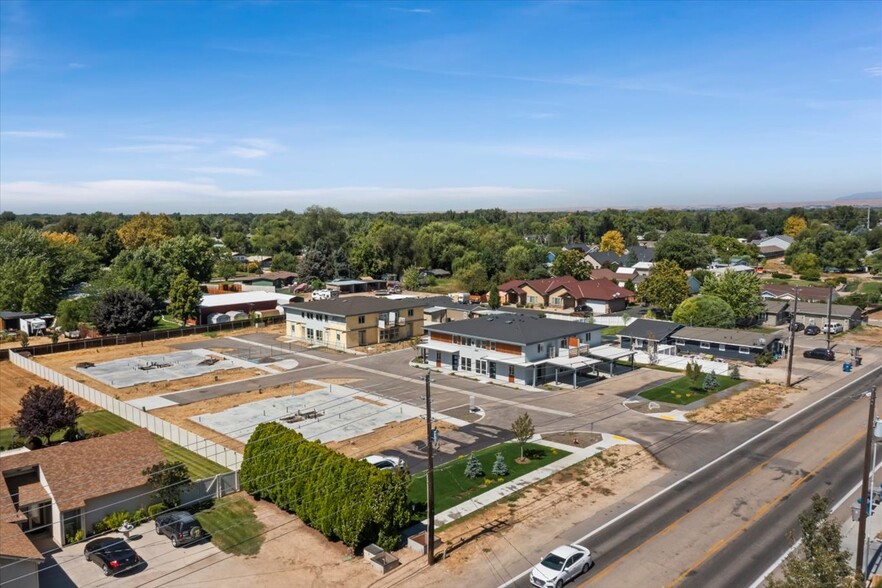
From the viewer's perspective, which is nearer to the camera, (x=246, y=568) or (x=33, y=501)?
(x=246, y=568)

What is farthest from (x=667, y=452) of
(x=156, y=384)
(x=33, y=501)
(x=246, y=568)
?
(x=156, y=384)

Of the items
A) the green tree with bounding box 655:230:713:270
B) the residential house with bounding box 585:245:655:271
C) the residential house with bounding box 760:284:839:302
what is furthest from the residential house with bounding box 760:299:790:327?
the residential house with bounding box 585:245:655:271

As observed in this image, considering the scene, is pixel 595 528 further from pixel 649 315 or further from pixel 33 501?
pixel 649 315

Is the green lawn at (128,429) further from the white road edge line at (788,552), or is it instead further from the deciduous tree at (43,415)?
the white road edge line at (788,552)

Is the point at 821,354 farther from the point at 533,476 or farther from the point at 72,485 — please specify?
the point at 72,485

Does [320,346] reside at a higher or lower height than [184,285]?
lower

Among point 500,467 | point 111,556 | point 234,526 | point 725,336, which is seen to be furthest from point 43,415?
point 725,336
